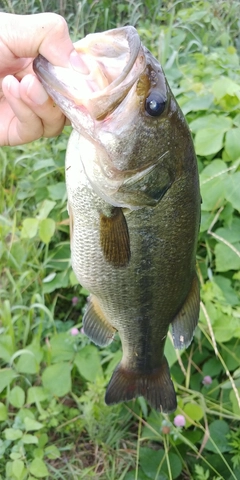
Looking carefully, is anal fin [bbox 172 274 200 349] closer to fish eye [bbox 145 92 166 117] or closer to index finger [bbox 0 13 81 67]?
fish eye [bbox 145 92 166 117]

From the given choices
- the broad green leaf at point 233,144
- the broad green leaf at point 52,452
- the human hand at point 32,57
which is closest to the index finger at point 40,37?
the human hand at point 32,57

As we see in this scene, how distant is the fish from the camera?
43.4 inches

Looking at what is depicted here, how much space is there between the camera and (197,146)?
224 centimetres

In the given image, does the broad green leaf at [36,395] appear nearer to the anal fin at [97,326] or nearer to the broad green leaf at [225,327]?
the anal fin at [97,326]

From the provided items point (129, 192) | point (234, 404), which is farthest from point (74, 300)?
point (129, 192)

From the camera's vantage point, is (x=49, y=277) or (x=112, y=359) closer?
(x=112, y=359)

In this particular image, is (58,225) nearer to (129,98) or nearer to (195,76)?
(195,76)

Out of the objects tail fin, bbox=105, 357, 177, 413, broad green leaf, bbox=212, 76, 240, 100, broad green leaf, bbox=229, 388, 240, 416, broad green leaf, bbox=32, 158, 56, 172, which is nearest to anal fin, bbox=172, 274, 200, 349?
tail fin, bbox=105, 357, 177, 413

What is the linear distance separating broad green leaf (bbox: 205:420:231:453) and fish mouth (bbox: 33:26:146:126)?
153 cm

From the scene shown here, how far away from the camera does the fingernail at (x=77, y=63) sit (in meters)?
1.12

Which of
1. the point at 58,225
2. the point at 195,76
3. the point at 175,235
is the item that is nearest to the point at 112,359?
the point at 58,225

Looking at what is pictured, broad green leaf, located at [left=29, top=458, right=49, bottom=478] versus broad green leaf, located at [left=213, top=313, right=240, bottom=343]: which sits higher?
broad green leaf, located at [left=213, top=313, right=240, bottom=343]

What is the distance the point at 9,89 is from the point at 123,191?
0.42m

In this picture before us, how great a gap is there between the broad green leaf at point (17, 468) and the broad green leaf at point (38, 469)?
5 cm
